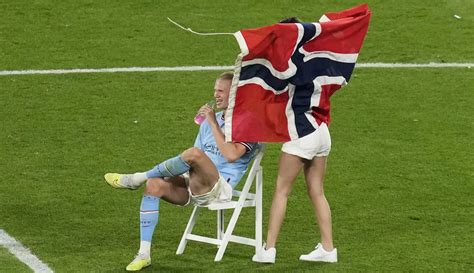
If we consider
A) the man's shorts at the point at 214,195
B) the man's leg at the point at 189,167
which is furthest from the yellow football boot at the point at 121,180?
the man's shorts at the point at 214,195

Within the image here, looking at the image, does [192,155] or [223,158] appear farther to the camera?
[223,158]

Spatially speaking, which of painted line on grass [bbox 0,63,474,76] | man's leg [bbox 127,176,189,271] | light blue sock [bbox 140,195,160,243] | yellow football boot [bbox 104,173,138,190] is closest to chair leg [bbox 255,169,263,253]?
man's leg [bbox 127,176,189,271]

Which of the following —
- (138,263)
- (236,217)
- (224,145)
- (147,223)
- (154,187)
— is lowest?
(138,263)

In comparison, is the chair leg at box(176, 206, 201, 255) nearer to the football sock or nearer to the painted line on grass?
the football sock

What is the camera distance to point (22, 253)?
1173 cm

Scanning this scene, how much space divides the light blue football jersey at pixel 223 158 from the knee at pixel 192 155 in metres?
0.37

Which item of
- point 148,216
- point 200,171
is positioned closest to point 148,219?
point 148,216

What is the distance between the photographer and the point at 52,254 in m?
11.7

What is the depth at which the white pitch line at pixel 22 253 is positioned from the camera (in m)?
11.3

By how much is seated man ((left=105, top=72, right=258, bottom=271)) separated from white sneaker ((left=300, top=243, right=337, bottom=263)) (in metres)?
0.81

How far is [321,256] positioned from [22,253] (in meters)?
2.42

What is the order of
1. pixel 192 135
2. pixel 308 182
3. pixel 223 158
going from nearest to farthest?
pixel 308 182 → pixel 223 158 → pixel 192 135

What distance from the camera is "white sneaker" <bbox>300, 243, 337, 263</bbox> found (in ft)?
38.1

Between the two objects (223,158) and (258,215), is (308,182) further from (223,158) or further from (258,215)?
(223,158)
